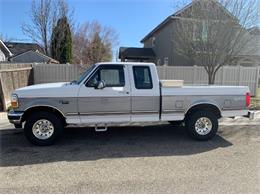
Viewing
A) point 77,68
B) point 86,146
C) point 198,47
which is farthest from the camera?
point 77,68

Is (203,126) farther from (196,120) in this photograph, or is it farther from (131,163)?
(131,163)

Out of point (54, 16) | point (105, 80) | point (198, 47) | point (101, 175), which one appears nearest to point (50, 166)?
point (101, 175)

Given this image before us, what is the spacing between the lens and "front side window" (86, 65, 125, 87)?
233 inches

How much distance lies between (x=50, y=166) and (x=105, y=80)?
2455mm

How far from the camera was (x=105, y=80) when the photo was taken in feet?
19.6

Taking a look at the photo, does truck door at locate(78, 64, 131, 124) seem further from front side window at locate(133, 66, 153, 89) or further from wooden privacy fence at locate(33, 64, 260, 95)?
wooden privacy fence at locate(33, 64, 260, 95)

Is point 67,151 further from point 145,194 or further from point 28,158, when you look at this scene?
point 145,194

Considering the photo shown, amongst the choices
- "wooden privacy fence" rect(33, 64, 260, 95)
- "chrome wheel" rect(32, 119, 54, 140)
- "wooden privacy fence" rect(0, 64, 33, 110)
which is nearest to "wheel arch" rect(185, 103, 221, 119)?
"chrome wheel" rect(32, 119, 54, 140)

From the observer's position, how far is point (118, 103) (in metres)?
5.95

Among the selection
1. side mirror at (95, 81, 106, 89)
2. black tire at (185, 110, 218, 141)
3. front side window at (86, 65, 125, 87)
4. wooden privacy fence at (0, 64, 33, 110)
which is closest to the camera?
side mirror at (95, 81, 106, 89)

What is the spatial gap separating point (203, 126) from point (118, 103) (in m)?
2.42

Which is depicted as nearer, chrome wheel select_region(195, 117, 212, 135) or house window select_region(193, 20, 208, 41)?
chrome wheel select_region(195, 117, 212, 135)

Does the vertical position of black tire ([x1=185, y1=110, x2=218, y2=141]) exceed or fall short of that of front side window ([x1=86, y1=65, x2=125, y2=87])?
it falls short

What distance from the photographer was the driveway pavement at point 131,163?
12.5ft
